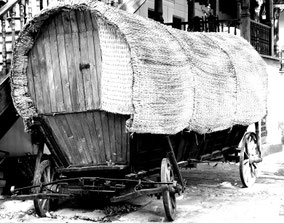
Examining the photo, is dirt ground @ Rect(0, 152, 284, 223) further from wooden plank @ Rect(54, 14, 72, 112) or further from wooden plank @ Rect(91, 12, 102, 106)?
wooden plank @ Rect(91, 12, 102, 106)

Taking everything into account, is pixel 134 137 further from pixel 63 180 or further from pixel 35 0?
pixel 35 0

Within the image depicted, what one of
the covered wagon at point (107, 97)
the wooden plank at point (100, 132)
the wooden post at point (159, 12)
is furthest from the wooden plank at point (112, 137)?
the wooden post at point (159, 12)

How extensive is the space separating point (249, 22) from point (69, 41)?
25.0 ft

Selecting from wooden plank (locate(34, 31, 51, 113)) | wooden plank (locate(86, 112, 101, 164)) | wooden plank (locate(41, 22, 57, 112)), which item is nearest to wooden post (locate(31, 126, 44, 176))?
wooden plank (locate(34, 31, 51, 113))

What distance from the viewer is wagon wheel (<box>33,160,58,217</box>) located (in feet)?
24.0

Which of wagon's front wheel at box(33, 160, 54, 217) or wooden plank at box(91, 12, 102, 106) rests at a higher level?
wooden plank at box(91, 12, 102, 106)

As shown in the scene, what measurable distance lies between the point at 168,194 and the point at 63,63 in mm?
2228

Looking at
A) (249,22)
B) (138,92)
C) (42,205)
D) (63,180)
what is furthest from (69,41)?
(249,22)

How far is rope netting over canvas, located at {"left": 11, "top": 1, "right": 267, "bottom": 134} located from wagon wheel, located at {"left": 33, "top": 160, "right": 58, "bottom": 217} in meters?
0.77

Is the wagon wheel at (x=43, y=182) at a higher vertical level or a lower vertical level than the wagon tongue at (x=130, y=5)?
lower

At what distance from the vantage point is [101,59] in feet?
22.4

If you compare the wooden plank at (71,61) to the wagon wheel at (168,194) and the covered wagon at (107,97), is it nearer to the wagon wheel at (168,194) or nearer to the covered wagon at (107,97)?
the covered wagon at (107,97)

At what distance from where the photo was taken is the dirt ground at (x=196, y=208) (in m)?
7.14

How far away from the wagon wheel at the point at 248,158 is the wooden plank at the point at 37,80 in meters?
3.91
